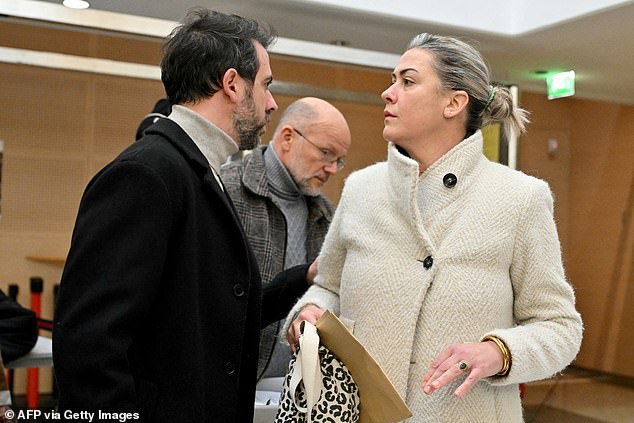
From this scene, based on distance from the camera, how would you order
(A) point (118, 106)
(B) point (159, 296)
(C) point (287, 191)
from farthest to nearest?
(A) point (118, 106), (C) point (287, 191), (B) point (159, 296)

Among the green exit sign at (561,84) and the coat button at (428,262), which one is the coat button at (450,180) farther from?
the green exit sign at (561,84)

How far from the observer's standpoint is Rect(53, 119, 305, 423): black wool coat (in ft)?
4.67

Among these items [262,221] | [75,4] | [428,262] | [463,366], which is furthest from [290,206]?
[75,4]

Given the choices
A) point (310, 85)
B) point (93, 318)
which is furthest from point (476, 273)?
point (310, 85)

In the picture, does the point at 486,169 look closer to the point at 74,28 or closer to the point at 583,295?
the point at 74,28

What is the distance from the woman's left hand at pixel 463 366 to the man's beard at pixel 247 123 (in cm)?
69

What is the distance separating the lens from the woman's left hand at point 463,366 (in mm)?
1593

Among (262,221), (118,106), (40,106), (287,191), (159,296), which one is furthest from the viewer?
(118,106)

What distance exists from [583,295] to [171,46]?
10.3 ft

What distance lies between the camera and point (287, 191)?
108 inches

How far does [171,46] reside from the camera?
1.82 meters

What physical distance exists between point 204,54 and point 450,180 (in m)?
0.65

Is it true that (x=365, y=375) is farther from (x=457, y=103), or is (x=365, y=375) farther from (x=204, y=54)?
(x=204, y=54)

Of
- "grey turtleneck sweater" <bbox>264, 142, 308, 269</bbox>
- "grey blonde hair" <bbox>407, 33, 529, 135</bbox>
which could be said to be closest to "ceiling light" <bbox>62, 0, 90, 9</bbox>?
"grey turtleneck sweater" <bbox>264, 142, 308, 269</bbox>
